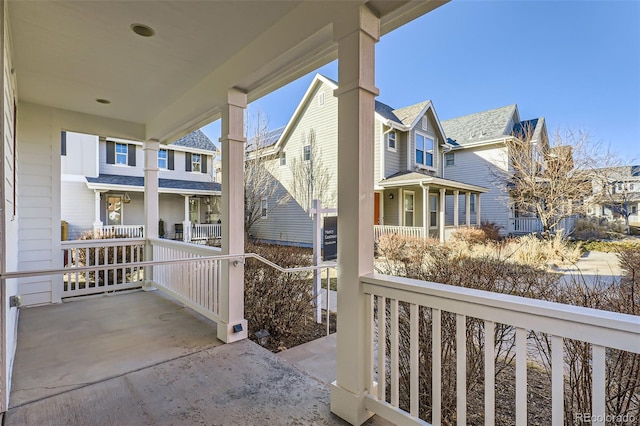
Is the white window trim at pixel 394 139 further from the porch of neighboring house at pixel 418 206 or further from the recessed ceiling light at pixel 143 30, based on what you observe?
the recessed ceiling light at pixel 143 30

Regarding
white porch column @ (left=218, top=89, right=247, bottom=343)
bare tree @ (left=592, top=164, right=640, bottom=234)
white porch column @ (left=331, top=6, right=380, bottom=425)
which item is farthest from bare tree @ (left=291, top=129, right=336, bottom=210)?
white porch column @ (left=331, top=6, right=380, bottom=425)

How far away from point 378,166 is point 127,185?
365 inches

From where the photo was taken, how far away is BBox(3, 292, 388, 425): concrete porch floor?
210 cm

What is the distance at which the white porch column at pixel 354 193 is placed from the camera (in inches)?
79.4

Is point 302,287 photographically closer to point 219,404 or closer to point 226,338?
point 226,338

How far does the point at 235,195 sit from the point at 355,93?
1866 millimetres

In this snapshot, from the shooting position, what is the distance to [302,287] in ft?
13.2

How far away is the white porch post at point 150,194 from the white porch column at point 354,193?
14.9 ft

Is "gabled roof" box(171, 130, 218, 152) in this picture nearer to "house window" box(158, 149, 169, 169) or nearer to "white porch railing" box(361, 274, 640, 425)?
"house window" box(158, 149, 169, 169)

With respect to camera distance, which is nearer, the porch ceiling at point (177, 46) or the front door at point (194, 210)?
the porch ceiling at point (177, 46)

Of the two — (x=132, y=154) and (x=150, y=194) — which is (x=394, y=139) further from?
(x=132, y=154)

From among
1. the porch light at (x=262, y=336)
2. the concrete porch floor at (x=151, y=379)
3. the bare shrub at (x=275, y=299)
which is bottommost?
the porch light at (x=262, y=336)

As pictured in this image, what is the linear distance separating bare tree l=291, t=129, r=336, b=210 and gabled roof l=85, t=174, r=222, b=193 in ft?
11.6

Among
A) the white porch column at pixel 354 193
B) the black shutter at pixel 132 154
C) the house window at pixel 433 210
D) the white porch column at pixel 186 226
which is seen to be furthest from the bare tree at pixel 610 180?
the black shutter at pixel 132 154
